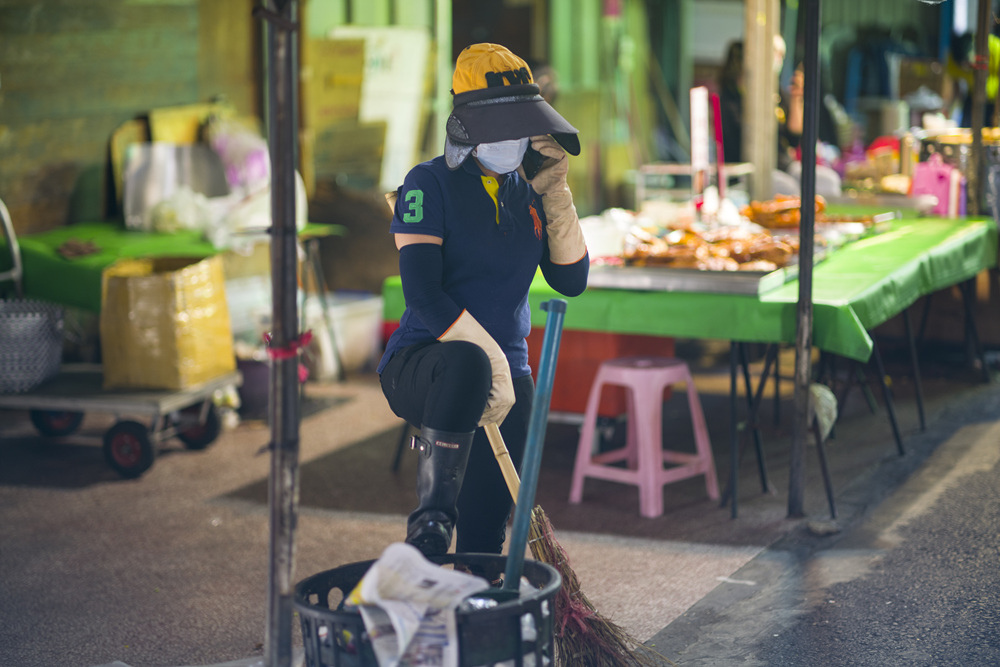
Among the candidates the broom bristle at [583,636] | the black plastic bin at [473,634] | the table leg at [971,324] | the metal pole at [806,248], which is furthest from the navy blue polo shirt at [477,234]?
the table leg at [971,324]

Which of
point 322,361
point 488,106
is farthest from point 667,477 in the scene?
point 322,361

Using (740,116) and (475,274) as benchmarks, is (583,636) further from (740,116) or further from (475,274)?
(740,116)

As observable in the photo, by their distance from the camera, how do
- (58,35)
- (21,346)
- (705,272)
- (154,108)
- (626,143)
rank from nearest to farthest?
(705,272) → (21,346) → (58,35) → (154,108) → (626,143)

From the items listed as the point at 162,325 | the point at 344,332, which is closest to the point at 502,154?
the point at 162,325

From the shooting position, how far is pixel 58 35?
23.9 ft

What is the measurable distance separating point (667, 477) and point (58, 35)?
4910 mm

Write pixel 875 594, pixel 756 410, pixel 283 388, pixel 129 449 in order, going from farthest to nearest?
pixel 129 449 < pixel 756 410 < pixel 875 594 < pixel 283 388

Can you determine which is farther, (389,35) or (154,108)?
(389,35)

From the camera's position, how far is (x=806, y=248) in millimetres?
4754

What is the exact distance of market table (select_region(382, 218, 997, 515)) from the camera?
481 cm

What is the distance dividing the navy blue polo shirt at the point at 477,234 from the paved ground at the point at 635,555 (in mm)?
1264

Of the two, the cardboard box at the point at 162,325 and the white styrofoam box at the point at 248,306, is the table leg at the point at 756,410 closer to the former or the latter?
the cardboard box at the point at 162,325

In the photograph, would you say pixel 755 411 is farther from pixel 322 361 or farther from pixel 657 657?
pixel 322 361

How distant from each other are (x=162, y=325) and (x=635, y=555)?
9.06ft
